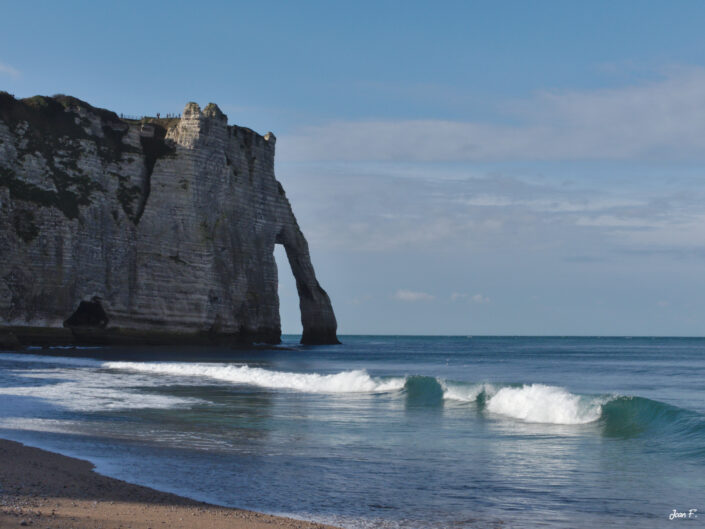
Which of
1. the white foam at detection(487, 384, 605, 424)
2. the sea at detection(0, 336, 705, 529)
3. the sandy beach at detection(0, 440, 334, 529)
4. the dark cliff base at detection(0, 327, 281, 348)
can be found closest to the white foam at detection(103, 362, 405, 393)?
the sea at detection(0, 336, 705, 529)

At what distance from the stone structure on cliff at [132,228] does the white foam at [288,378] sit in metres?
19.2

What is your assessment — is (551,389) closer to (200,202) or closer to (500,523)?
(500,523)

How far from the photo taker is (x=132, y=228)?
56.5 meters

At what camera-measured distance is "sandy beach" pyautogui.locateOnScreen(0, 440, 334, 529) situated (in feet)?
23.2

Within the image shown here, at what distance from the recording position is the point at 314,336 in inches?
2894

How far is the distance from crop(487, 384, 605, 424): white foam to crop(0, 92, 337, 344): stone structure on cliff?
1476 inches

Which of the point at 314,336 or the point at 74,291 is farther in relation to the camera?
the point at 314,336

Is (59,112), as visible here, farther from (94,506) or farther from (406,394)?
(94,506)

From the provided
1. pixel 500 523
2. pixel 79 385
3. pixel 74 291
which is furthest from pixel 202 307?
pixel 500 523

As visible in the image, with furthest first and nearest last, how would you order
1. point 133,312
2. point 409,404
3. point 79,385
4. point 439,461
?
1. point 133,312
2. point 79,385
3. point 409,404
4. point 439,461

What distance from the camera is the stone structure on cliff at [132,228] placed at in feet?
165

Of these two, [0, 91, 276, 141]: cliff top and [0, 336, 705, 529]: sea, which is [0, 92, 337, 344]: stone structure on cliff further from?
[0, 336, 705, 529]: sea

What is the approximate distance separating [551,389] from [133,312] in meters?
42.4

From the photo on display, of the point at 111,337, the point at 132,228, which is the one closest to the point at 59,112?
the point at 132,228
